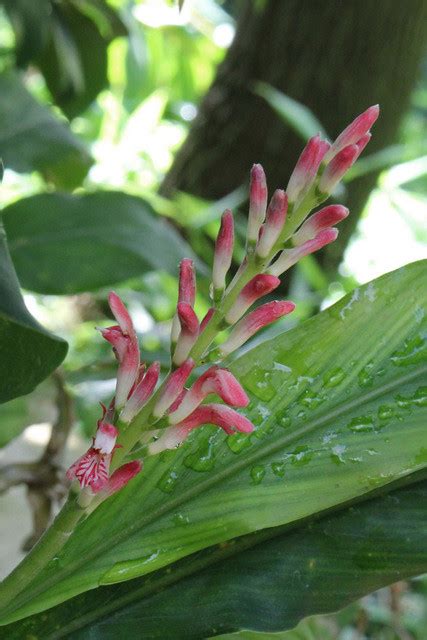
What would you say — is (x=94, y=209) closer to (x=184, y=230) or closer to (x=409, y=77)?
(x=184, y=230)

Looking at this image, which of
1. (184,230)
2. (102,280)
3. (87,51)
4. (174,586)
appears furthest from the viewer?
(184,230)

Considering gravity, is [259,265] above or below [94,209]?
below

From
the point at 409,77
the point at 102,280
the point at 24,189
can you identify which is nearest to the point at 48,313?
the point at 24,189

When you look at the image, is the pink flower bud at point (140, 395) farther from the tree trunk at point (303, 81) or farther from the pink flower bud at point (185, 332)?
the tree trunk at point (303, 81)

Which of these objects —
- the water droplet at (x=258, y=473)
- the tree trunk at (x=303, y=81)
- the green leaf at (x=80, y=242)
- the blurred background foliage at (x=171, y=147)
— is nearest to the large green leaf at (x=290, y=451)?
the water droplet at (x=258, y=473)

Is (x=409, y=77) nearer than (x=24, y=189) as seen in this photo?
Yes

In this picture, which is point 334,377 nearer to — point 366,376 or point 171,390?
point 366,376

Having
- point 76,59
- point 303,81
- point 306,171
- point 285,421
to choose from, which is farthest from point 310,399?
point 303,81

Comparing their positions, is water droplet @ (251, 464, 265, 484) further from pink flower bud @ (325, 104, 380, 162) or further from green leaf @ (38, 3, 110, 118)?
green leaf @ (38, 3, 110, 118)
